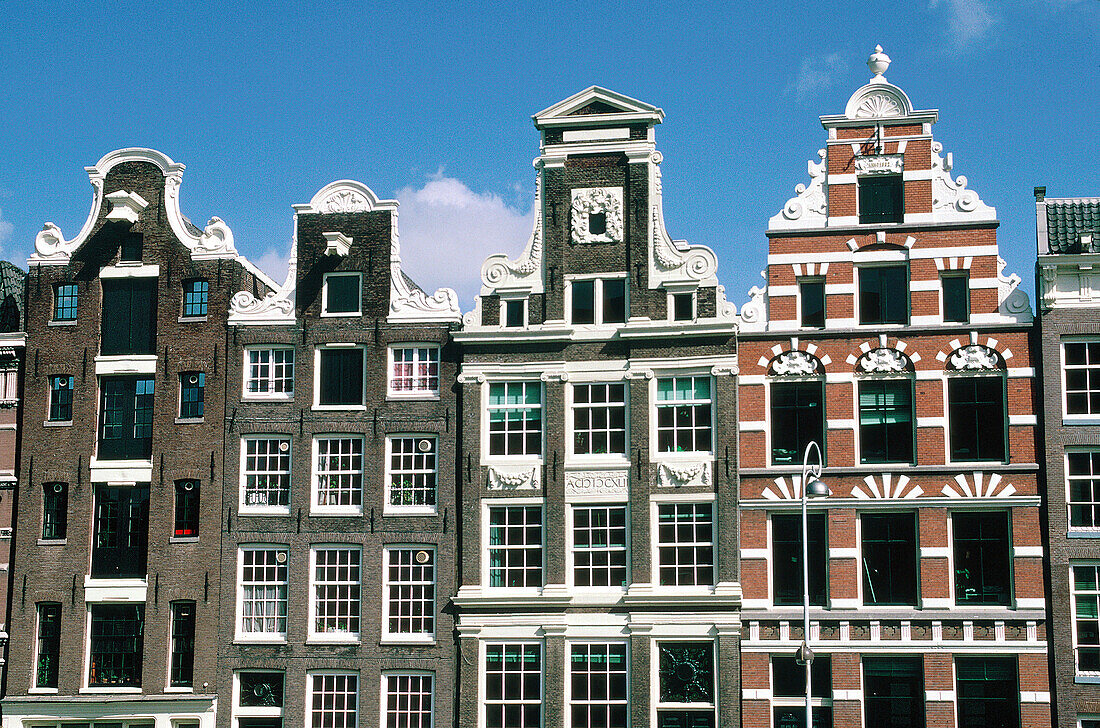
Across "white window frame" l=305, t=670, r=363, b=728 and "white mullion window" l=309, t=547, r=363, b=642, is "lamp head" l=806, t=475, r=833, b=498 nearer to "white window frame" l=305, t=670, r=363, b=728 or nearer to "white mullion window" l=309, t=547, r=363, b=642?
"white mullion window" l=309, t=547, r=363, b=642

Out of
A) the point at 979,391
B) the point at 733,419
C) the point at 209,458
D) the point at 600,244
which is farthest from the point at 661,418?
the point at 209,458

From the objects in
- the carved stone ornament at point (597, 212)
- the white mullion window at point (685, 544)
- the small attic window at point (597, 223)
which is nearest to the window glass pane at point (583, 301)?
the carved stone ornament at point (597, 212)

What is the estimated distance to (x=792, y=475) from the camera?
35.0m

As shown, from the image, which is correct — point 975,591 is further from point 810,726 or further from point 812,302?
point 812,302

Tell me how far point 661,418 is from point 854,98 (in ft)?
34.9

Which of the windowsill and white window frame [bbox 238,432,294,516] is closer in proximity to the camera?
the windowsill

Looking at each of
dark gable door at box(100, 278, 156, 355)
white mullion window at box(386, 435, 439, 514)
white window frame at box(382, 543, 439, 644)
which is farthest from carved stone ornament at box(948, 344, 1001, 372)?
dark gable door at box(100, 278, 156, 355)

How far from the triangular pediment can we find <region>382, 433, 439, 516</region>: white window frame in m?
9.92

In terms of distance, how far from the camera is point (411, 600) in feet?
119

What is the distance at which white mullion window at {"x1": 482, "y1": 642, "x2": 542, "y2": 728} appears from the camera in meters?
35.3

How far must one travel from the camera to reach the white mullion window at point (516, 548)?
118ft

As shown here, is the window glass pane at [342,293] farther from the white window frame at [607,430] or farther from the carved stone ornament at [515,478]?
the white window frame at [607,430]

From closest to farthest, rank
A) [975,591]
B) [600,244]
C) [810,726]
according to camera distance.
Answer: [810,726] < [975,591] < [600,244]

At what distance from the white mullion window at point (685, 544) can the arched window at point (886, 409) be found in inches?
184
